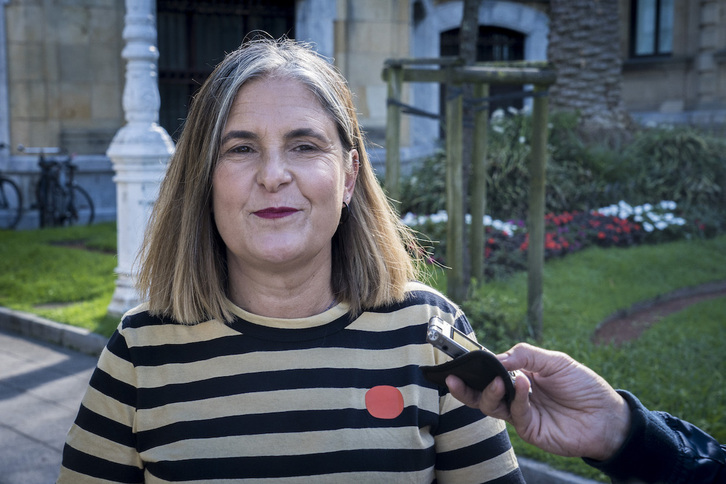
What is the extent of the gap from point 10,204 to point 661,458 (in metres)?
13.7

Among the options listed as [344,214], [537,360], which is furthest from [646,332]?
[537,360]

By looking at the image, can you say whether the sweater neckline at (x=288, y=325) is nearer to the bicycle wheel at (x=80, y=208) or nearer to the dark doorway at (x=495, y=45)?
the bicycle wheel at (x=80, y=208)

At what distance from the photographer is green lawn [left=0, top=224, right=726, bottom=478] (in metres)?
4.76

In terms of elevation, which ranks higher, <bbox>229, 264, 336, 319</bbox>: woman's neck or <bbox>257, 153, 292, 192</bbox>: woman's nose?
<bbox>257, 153, 292, 192</bbox>: woman's nose

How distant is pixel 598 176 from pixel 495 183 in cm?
174

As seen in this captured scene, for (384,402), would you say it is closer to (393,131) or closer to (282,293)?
(282,293)

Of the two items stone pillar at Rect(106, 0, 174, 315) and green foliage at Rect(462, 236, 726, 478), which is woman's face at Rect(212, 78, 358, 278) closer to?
green foliage at Rect(462, 236, 726, 478)

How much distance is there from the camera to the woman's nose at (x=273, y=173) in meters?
2.04

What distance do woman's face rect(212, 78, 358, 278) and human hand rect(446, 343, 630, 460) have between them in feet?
2.13

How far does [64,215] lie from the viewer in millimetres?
13375

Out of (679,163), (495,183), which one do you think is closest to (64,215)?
(495,183)

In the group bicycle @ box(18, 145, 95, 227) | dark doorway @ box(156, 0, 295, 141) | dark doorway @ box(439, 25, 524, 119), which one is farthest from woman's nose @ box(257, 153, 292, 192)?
dark doorway @ box(439, 25, 524, 119)

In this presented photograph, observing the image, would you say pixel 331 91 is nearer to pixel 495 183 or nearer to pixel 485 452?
pixel 485 452

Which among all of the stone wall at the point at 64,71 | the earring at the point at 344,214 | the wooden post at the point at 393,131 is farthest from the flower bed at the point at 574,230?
the stone wall at the point at 64,71
